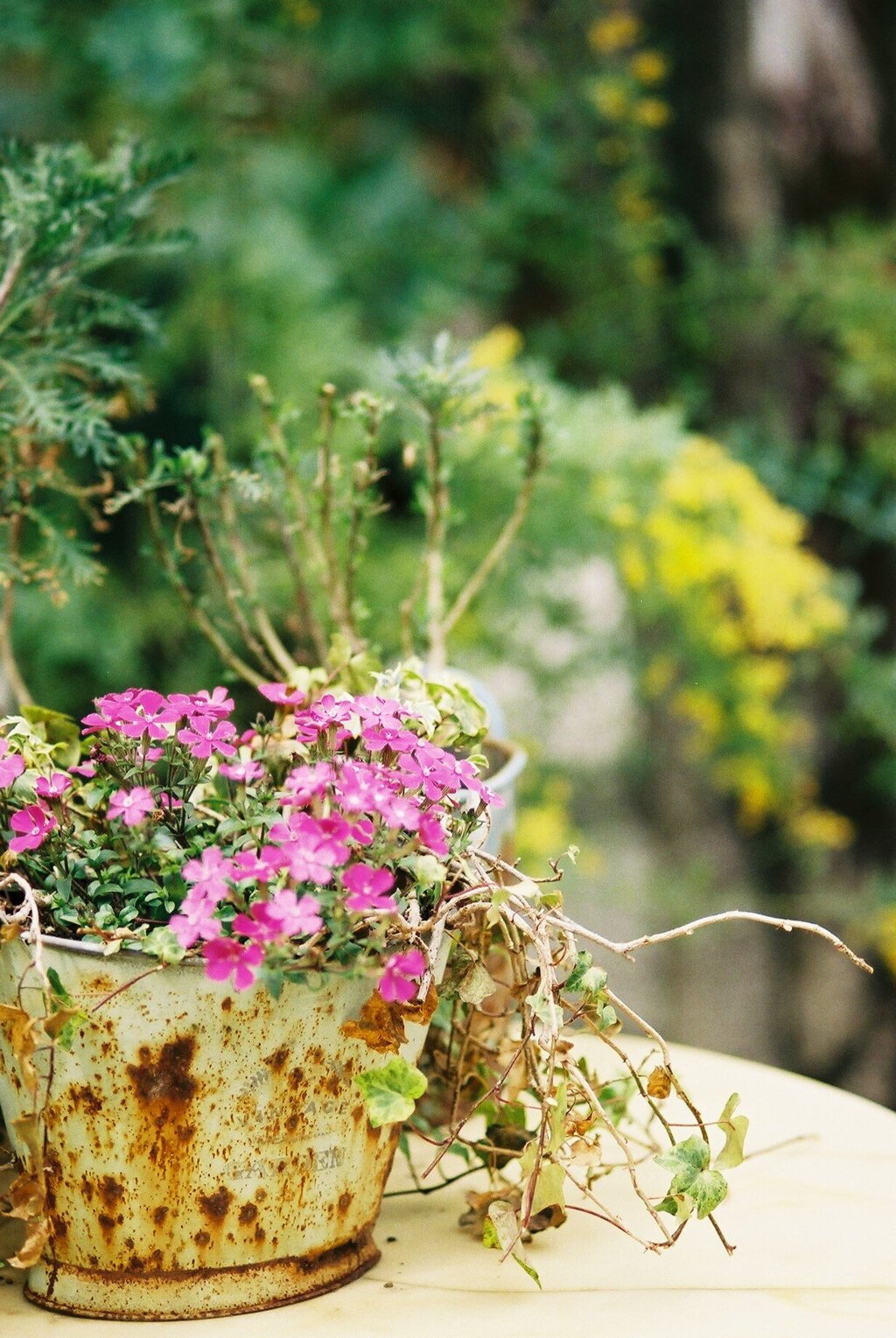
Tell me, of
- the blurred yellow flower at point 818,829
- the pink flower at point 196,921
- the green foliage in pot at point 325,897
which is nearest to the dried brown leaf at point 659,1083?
the green foliage in pot at point 325,897

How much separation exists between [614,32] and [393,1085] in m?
2.17

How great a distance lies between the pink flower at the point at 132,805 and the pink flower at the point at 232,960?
0.22ft

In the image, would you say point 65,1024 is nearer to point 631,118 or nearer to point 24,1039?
point 24,1039

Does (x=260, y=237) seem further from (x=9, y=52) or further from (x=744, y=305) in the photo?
(x=744, y=305)

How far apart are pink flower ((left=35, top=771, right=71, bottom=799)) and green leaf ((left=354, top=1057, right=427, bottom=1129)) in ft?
0.62

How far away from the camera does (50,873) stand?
1.99ft

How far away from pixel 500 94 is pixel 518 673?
1.09 metres

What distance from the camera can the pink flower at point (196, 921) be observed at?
0.51m

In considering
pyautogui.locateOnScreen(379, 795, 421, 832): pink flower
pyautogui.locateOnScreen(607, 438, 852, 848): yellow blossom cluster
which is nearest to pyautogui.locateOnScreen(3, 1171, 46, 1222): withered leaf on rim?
pyautogui.locateOnScreen(379, 795, 421, 832): pink flower

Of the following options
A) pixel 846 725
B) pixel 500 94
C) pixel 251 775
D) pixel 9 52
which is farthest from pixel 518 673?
pixel 251 775

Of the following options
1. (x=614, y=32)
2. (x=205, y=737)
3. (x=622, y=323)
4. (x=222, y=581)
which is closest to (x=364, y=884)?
(x=205, y=737)

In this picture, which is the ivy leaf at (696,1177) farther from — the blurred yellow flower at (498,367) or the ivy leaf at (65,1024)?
the blurred yellow flower at (498,367)

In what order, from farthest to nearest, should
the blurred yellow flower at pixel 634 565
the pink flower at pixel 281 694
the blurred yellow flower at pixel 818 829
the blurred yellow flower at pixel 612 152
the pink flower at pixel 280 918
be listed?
1. the blurred yellow flower at pixel 612 152
2. the blurred yellow flower at pixel 818 829
3. the blurred yellow flower at pixel 634 565
4. the pink flower at pixel 281 694
5. the pink flower at pixel 280 918

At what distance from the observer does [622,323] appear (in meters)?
2.38
